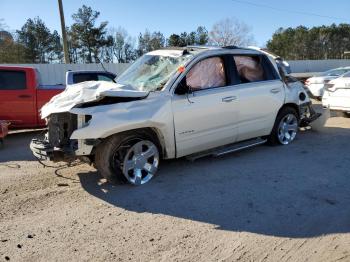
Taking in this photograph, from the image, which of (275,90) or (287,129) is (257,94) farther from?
(287,129)

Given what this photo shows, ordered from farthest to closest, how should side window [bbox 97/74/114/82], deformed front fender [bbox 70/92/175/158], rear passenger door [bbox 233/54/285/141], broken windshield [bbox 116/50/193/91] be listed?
side window [bbox 97/74/114/82] → rear passenger door [bbox 233/54/285/141] → broken windshield [bbox 116/50/193/91] → deformed front fender [bbox 70/92/175/158]

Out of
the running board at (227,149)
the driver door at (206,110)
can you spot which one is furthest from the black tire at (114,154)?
the running board at (227,149)

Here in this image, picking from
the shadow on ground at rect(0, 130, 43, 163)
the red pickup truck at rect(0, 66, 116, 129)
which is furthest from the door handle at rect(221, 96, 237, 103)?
the red pickup truck at rect(0, 66, 116, 129)

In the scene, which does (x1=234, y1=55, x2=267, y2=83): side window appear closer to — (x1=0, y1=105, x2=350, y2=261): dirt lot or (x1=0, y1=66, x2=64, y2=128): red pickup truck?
(x1=0, y1=105, x2=350, y2=261): dirt lot

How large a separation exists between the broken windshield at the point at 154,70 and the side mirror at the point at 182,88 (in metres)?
0.22

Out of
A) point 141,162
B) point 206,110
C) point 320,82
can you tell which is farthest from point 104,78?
point 320,82

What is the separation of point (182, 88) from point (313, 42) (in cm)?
6752

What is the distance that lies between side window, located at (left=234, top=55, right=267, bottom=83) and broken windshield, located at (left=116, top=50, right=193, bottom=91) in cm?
108

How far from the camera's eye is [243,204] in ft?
16.3

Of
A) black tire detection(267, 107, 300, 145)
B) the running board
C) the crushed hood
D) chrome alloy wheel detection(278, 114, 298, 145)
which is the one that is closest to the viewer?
the crushed hood

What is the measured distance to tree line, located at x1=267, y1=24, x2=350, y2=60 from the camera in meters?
67.6

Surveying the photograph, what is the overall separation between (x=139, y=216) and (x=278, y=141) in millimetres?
4076

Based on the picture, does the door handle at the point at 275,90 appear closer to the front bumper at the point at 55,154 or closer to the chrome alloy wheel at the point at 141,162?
the chrome alloy wheel at the point at 141,162

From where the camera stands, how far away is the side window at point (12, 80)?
9.93 metres
